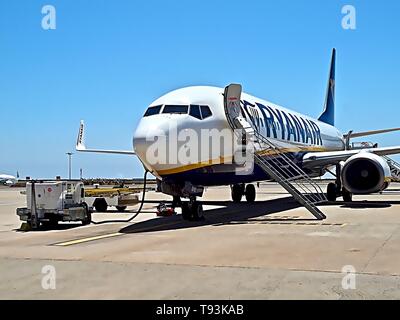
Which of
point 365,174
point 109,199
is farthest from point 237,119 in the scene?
point 365,174

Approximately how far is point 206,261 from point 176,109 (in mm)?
7034

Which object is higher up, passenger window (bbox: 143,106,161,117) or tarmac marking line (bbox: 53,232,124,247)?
passenger window (bbox: 143,106,161,117)

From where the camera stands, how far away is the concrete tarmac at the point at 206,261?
21.0 feet

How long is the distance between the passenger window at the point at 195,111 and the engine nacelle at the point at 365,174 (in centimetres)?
819

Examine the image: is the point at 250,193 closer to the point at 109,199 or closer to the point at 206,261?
the point at 109,199

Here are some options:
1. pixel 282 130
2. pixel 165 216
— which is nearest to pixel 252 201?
pixel 282 130

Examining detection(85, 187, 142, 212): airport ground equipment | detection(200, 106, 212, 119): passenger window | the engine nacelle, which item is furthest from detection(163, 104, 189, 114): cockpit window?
the engine nacelle

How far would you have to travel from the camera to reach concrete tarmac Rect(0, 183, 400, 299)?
640 cm

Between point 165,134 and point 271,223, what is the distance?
13.0 feet

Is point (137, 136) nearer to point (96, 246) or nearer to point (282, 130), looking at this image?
point (96, 246)

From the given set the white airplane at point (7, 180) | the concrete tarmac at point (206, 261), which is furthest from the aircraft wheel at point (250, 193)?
the white airplane at point (7, 180)

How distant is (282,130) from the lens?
864 inches

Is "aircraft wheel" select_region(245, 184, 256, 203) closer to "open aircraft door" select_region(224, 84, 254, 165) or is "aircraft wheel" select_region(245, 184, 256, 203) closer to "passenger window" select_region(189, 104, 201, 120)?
"open aircraft door" select_region(224, 84, 254, 165)

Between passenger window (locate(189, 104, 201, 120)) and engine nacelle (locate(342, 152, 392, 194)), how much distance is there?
26.9 feet
